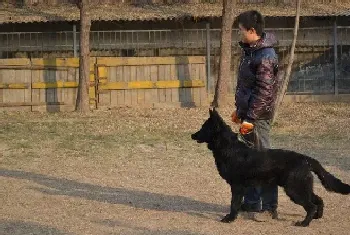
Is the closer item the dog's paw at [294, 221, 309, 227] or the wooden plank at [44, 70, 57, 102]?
the dog's paw at [294, 221, 309, 227]

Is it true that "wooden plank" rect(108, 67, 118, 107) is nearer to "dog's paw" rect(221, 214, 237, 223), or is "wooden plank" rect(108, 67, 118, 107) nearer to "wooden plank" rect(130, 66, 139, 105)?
"wooden plank" rect(130, 66, 139, 105)

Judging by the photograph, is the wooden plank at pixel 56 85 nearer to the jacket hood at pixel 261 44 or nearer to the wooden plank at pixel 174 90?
the wooden plank at pixel 174 90

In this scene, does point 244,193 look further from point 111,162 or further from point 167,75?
point 167,75

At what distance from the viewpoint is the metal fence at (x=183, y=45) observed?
82.9 ft

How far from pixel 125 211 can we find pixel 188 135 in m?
7.80

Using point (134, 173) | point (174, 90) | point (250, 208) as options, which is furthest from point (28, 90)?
point (250, 208)

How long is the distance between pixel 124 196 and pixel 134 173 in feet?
6.51

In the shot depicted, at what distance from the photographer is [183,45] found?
25.5 metres

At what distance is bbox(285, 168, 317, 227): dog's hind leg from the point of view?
28.5 feet

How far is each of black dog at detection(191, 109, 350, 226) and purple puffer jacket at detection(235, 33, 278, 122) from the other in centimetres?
35

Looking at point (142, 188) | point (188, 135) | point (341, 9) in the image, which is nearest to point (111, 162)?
point (142, 188)

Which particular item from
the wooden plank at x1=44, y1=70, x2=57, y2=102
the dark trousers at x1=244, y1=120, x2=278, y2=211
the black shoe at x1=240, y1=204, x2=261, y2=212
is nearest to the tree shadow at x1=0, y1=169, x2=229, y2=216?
the black shoe at x1=240, y1=204, x2=261, y2=212

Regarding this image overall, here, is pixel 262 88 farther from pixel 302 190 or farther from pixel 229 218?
pixel 229 218

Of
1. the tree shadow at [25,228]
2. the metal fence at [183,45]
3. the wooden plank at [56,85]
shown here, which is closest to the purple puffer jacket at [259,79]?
the tree shadow at [25,228]
